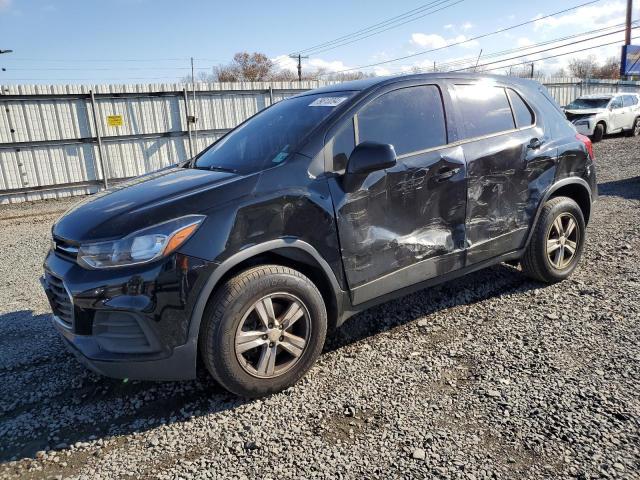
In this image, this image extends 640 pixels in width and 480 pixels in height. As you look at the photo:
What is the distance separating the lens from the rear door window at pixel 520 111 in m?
4.01

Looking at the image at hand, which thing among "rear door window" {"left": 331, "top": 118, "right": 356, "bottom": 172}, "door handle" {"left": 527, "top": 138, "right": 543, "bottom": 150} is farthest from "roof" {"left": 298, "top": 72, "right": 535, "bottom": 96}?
"door handle" {"left": 527, "top": 138, "right": 543, "bottom": 150}

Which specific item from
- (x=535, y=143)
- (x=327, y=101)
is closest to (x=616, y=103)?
(x=535, y=143)

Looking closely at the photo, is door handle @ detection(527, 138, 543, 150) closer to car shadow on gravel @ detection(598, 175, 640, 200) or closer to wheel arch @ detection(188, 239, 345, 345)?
wheel arch @ detection(188, 239, 345, 345)

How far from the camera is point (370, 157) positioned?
2.91 metres

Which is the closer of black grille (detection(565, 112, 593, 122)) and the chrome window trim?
the chrome window trim

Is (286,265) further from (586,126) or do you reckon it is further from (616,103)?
(616,103)

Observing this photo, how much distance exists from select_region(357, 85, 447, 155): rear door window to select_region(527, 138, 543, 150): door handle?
0.93 meters

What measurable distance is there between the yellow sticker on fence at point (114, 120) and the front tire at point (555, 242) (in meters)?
10.9

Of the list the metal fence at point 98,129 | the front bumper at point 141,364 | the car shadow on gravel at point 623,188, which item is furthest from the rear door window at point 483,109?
the metal fence at point 98,129

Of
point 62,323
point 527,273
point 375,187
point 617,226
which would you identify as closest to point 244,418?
point 62,323

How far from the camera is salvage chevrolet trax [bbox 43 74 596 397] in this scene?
8.43ft

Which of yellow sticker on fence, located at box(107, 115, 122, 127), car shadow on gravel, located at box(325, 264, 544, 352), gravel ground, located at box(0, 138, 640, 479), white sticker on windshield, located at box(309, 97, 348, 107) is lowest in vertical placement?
gravel ground, located at box(0, 138, 640, 479)

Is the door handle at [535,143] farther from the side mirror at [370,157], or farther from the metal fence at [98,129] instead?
the metal fence at [98,129]

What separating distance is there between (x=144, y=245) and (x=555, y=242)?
3.54 meters
